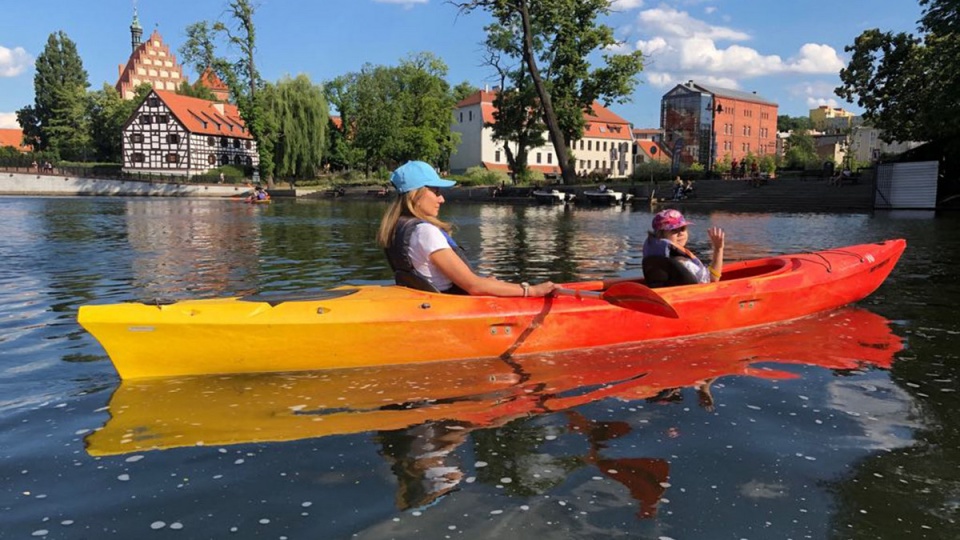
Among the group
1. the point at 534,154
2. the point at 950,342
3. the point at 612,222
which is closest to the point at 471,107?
the point at 534,154

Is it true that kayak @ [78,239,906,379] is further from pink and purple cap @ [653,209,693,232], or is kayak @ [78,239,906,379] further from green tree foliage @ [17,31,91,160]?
green tree foliage @ [17,31,91,160]

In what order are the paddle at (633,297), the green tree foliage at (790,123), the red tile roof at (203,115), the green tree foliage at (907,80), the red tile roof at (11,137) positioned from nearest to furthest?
the paddle at (633,297) → the green tree foliage at (907,80) → the red tile roof at (203,115) → the red tile roof at (11,137) → the green tree foliage at (790,123)

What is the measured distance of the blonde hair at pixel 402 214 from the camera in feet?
17.1

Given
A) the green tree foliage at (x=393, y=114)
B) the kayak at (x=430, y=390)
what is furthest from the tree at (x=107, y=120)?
the kayak at (x=430, y=390)

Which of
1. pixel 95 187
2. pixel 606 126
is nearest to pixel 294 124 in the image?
pixel 95 187

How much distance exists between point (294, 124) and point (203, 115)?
20.8 meters

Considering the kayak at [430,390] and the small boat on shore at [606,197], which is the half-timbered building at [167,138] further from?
the kayak at [430,390]

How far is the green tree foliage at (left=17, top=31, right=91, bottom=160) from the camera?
77.6 metres

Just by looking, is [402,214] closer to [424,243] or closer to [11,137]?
[424,243]

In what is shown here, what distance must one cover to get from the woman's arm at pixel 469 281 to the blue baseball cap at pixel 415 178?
56 centimetres

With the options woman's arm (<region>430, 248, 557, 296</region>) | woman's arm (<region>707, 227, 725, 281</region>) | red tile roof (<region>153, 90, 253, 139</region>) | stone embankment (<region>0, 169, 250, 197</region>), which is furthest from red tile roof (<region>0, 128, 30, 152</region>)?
woman's arm (<region>707, 227, 725, 281</region>)

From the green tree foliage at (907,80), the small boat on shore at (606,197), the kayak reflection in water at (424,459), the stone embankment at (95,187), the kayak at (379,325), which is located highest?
the green tree foliage at (907,80)

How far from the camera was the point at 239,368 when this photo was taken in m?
5.15

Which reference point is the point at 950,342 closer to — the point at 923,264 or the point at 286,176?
the point at 923,264
